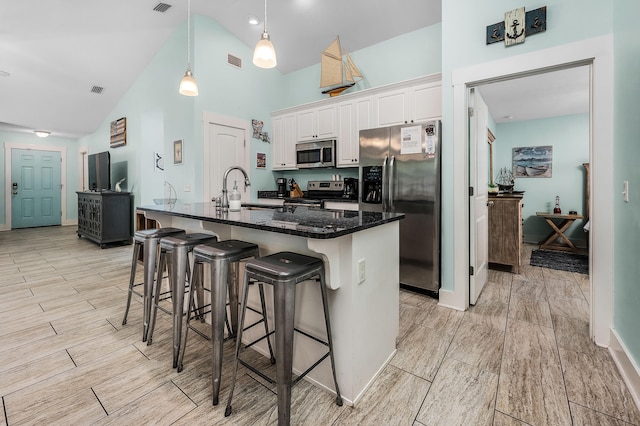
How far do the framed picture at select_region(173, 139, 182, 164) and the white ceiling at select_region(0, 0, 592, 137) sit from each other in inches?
65.5

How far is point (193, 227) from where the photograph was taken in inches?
95.7

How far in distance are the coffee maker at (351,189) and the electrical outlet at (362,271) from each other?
2.42 metres

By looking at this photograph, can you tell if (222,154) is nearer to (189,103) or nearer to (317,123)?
(189,103)

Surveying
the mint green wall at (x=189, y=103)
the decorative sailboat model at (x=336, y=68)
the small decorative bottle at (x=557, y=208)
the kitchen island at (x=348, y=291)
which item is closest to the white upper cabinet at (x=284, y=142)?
the mint green wall at (x=189, y=103)

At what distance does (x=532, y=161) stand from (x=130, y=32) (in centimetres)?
728

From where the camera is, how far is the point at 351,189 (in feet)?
13.1

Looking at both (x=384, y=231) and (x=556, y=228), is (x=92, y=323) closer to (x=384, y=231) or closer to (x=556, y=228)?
(x=384, y=231)

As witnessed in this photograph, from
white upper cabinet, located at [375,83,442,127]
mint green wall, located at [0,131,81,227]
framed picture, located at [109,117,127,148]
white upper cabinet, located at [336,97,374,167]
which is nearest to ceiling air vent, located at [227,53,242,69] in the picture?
white upper cabinet, located at [336,97,374,167]

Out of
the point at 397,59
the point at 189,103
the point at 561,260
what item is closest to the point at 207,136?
the point at 189,103

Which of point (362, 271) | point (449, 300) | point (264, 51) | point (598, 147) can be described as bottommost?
point (449, 300)

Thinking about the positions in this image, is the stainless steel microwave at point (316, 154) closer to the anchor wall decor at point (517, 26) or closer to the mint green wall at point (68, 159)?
the anchor wall decor at point (517, 26)

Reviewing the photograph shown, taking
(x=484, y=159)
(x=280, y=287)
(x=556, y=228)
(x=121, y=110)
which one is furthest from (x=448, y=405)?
(x=121, y=110)

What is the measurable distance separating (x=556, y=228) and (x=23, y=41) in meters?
8.79

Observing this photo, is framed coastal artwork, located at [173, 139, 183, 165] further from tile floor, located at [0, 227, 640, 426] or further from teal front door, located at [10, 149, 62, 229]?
teal front door, located at [10, 149, 62, 229]
